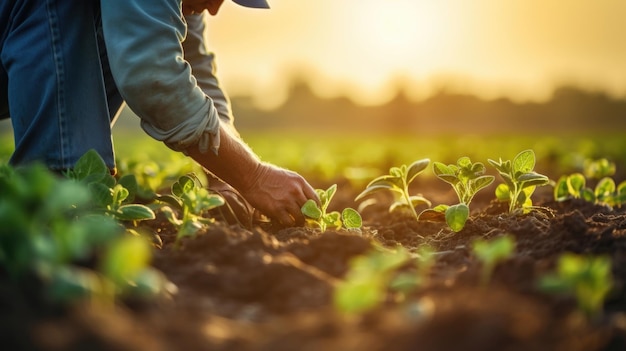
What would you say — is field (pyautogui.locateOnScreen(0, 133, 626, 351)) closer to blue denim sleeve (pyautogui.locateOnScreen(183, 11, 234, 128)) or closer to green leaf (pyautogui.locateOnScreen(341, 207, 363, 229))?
green leaf (pyautogui.locateOnScreen(341, 207, 363, 229))

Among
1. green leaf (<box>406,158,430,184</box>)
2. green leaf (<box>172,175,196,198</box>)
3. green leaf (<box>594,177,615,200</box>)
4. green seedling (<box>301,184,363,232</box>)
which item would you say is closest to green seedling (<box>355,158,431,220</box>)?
green leaf (<box>406,158,430,184</box>)

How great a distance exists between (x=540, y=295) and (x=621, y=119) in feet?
125

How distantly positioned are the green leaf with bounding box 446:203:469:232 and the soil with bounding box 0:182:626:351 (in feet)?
1.02

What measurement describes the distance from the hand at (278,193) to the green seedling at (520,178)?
0.83m

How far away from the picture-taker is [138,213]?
7.05 feet

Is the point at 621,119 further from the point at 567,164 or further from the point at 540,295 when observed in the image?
the point at 540,295

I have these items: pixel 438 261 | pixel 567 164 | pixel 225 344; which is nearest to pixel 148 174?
pixel 438 261

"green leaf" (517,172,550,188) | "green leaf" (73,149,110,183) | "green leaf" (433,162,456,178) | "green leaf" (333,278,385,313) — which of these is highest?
"green leaf" (333,278,385,313)

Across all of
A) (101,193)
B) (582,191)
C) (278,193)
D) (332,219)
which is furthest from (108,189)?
(582,191)

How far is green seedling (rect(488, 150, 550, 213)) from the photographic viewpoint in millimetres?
2723

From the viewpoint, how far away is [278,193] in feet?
9.23

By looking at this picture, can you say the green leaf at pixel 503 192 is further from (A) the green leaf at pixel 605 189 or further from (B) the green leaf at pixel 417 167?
(A) the green leaf at pixel 605 189

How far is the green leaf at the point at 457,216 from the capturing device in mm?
2635

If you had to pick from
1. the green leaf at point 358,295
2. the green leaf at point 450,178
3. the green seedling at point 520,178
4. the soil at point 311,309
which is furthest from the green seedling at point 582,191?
the green leaf at point 358,295
